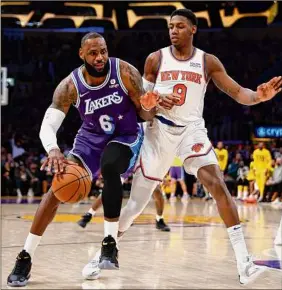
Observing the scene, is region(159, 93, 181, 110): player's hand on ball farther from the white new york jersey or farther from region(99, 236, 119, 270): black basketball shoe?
region(99, 236, 119, 270): black basketball shoe

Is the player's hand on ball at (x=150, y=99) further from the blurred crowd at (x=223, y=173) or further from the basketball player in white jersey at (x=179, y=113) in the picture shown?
the blurred crowd at (x=223, y=173)

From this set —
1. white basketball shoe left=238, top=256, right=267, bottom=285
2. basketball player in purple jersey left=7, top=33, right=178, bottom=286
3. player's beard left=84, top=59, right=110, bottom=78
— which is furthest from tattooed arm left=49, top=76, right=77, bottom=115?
white basketball shoe left=238, top=256, right=267, bottom=285

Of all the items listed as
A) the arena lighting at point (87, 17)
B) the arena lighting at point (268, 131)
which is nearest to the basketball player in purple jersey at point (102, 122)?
the arena lighting at point (268, 131)

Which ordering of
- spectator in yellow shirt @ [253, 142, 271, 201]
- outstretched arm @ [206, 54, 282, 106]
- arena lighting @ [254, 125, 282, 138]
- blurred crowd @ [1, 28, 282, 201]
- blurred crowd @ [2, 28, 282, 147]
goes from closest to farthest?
outstretched arm @ [206, 54, 282, 106] < spectator in yellow shirt @ [253, 142, 271, 201] < arena lighting @ [254, 125, 282, 138] < blurred crowd @ [1, 28, 282, 201] < blurred crowd @ [2, 28, 282, 147]

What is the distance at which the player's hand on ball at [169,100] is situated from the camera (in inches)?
187

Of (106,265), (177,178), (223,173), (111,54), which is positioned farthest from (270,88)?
(111,54)

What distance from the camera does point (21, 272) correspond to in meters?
4.54

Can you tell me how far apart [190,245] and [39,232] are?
8.36 feet

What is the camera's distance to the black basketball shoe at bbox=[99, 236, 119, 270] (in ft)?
14.8

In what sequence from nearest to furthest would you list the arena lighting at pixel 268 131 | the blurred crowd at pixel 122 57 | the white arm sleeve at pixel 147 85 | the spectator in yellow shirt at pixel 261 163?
1. the white arm sleeve at pixel 147 85
2. the spectator in yellow shirt at pixel 261 163
3. the arena lighting at pixel 268 131
4. the blurred crowd at pixel 122 57

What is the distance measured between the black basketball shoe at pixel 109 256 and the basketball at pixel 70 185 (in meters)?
0.38

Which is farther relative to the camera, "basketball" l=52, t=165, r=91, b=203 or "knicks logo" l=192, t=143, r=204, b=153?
"knicks logo" l=192, t=143, r=204, b=153

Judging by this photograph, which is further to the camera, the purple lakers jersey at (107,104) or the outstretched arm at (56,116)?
the purple lakers jersey at (107,104)

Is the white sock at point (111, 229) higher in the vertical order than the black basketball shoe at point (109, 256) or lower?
higher
